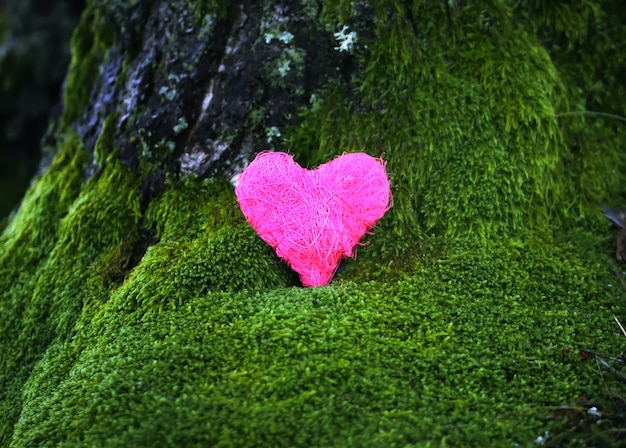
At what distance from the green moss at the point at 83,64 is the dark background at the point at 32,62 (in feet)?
6.02

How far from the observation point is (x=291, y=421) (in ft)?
5.37

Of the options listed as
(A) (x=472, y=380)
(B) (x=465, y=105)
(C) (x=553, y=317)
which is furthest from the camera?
(B) (x=465, y=105)

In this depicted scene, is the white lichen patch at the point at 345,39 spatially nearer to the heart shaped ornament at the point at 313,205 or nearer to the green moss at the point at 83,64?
the heart shaped ornament at the point at 313,205

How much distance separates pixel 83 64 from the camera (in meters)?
3.48

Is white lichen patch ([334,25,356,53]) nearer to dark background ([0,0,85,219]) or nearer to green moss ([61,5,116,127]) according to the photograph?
green moss ([61,5,116,127])

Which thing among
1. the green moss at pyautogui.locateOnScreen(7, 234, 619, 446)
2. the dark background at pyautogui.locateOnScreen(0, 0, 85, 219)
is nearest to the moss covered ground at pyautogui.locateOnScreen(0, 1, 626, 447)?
the green moss at pyautogui.locateOnScreen(7, 234, 619, 446)

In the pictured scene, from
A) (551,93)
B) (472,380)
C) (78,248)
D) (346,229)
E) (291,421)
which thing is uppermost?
(78,248)

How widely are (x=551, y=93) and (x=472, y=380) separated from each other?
1525mm

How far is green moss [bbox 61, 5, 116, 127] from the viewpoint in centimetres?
343

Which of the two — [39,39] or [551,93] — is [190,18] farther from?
[39,39]

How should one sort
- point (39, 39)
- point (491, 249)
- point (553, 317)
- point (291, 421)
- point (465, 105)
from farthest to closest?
point (39, 39) → point (465, 105) → point (491, 249) → point (553, 317) → point (291, 421)

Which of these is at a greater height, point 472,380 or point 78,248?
point 78,248

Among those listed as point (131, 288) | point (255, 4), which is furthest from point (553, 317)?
point (255, 4)

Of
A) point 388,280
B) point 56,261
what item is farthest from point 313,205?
point 56,261
